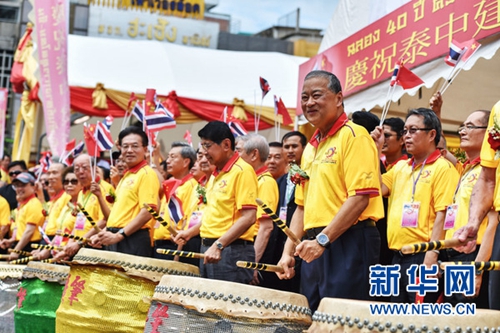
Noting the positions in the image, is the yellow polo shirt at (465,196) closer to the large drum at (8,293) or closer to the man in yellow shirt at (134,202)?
the man in yellow shirt at (134,202)

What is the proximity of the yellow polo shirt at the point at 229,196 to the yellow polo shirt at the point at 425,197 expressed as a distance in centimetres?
98

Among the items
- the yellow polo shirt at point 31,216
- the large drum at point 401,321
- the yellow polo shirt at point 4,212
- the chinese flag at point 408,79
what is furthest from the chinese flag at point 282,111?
the large drum at point 401,321

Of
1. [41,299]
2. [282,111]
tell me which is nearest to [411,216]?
[41,299]

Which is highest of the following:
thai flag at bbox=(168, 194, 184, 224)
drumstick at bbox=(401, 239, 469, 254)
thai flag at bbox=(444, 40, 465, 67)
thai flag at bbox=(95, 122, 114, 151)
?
thai flag at bbox=(444, 40, 465, 67)

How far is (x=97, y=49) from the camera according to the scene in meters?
14.9

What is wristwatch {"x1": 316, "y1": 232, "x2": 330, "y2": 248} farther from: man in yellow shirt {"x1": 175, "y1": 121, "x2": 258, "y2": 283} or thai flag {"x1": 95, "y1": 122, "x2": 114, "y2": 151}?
thai flag {"x1": 95, "y1": 122, "x2": 114, "y2": 151}

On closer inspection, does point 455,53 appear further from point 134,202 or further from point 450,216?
point 134,202

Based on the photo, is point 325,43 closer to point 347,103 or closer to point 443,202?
point 347,103

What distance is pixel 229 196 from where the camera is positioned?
208 inches

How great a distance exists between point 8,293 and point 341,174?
3685 mm

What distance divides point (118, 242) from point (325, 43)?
158 inches

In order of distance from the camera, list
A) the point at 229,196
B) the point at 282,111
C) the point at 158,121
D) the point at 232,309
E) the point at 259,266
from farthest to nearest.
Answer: the point at 282,111, the point at 158,121, the point at 229,196, the point at 259,266, the point at 232,309

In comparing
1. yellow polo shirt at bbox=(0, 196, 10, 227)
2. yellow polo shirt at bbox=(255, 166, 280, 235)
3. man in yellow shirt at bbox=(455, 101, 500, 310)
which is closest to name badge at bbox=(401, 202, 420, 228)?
man in yellow shirt at bbox=(455, 101, 500, 310)

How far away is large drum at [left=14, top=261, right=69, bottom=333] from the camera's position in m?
5.61
